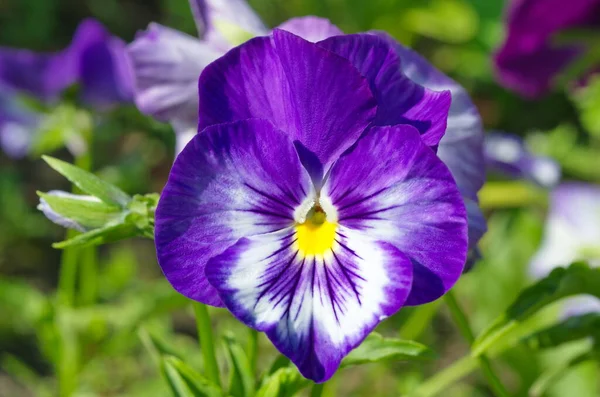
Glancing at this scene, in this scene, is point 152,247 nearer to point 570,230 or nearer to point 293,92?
point 570,230

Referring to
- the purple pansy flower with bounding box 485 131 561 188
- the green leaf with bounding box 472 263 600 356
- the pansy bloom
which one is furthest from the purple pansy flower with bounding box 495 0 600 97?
the pansy bloom

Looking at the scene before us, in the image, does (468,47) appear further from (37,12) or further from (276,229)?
(276,229)

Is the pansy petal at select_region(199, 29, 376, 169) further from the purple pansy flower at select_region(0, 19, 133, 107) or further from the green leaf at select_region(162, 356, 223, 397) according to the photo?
the purple pansy flower at select_region(0, 19, 133, 107)

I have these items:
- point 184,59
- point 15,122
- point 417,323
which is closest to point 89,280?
point 15,122

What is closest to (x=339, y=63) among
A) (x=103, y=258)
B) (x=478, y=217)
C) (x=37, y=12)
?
(x=478, y=217)

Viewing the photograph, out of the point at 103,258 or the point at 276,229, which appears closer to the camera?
the point at 276,229

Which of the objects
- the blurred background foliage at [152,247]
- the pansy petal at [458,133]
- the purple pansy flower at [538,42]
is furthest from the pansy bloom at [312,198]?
the purple pansy flower at [538,42]
